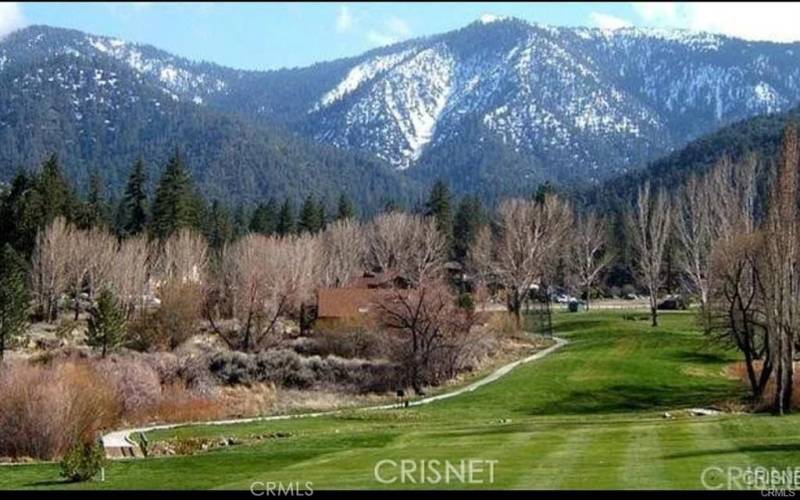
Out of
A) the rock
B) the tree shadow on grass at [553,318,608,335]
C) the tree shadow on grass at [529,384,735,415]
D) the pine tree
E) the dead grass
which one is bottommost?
the tree shadow on grass at [529,384,735,415]

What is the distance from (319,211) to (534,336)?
4739 cm

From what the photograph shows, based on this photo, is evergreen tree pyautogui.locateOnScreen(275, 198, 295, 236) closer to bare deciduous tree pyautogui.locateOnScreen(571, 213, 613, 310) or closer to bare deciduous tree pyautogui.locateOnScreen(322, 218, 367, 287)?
bare deciduous tree pyautogui.locateOnScreen(322, 218, 367, 287)

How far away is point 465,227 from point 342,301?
42704 millimetres

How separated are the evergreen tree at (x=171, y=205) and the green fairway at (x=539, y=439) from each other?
4487 cm

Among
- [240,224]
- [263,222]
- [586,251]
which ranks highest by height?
[240,224]

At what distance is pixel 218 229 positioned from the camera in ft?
381

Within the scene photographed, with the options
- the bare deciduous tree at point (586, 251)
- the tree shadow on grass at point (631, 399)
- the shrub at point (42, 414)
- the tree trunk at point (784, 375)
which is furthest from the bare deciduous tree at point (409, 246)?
the shrub at point (42, 414)

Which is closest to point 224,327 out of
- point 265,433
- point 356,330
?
point 356,330

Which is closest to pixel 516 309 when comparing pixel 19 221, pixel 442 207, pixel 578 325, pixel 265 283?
pixel 578 325

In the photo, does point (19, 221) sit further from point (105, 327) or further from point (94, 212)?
point (105, 327)

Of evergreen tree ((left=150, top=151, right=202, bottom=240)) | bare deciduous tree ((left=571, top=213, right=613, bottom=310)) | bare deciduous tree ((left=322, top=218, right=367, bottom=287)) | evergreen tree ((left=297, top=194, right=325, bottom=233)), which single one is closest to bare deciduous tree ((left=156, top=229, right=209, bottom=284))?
evergreen tree ((left=150, top=151, right=202, bottom=240))

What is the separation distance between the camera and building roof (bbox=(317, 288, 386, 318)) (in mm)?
70188

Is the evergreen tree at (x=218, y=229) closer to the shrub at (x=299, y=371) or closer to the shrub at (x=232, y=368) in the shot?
the shrub at (x=232, y=368)

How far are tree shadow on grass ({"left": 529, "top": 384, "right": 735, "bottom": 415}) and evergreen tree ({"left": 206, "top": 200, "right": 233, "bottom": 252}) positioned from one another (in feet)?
227
